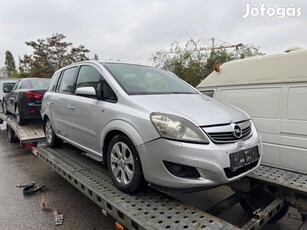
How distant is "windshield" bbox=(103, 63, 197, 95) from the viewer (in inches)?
126

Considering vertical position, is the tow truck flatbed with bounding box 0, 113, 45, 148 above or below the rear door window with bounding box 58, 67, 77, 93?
below

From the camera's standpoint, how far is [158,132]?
2453mm

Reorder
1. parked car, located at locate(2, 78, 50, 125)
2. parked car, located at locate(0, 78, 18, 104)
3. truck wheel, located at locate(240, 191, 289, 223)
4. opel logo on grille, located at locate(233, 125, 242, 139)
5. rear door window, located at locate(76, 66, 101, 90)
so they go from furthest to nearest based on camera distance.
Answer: parked car, located at locate(0, 78, 18, 104) → parked car, located at locate(2, 78, 50, 125) → rear door window, located at locate(76, 66, 101, 90) → truck wheel, located at locate(240, 191, 289, 223) → opel logo on grille, located at locate(233, 125, 242, 139)

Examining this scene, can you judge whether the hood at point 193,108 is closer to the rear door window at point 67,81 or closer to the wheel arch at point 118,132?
the wheel arch at point 118,132

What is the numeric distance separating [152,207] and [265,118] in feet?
6.92

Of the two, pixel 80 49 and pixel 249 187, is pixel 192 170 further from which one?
pixel 80 49

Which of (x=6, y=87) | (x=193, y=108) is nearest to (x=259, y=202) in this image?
(x=193, y=108)

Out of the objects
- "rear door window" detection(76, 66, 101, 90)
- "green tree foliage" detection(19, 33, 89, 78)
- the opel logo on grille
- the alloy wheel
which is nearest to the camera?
the opel logo on grille

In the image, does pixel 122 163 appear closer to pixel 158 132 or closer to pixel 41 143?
pixel 158 132

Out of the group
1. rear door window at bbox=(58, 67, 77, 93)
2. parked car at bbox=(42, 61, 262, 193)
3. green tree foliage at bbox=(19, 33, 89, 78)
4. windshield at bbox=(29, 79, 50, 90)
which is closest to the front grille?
parked car at bbox=(42, 61, 262, 193)

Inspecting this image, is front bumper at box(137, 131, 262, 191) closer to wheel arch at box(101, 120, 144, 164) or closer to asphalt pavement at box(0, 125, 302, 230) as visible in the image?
wheel arch at box(101, 120, 144, 164)

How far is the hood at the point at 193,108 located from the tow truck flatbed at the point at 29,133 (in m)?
3.51

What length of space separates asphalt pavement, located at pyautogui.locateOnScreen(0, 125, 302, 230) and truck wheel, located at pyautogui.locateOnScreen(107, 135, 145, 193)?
81cm

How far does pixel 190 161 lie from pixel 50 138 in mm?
3639
